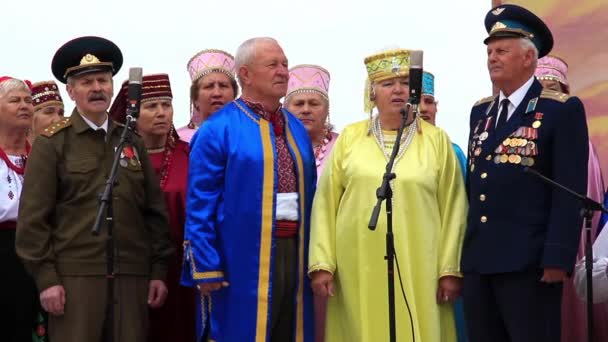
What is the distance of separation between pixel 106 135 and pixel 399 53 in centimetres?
142

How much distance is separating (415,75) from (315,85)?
190 cm

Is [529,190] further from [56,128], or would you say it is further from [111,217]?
[56,128]

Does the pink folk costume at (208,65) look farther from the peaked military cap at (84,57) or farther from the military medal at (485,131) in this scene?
the military medal at (485,131)

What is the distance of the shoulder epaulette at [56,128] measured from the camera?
4555mm

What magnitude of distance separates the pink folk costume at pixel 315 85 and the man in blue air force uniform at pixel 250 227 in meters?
1.13

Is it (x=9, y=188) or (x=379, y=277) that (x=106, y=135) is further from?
(x=379, y=277)

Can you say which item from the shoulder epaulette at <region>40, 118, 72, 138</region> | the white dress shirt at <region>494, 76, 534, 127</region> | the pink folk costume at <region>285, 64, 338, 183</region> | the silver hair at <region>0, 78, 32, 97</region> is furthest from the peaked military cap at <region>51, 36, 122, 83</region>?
the white dress shirt at <region>494, 76, 534, 127</region>

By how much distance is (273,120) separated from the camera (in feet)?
15.7

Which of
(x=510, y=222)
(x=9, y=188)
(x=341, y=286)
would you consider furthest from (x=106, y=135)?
(x=510, y=222)

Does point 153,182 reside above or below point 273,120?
below

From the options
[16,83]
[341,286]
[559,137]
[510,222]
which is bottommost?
[341,286]

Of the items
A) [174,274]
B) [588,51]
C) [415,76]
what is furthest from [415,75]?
[588,51]

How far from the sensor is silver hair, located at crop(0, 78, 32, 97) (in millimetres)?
5191

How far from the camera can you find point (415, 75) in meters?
4.05
